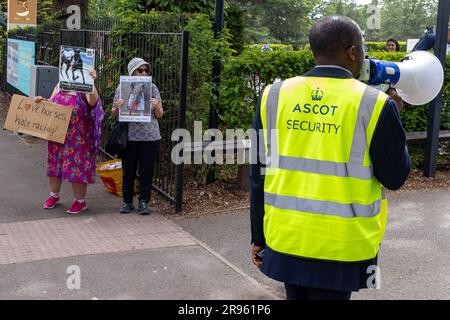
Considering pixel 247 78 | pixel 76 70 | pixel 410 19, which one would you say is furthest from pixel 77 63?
pixel 410 19

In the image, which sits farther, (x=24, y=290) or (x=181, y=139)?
(x=181, y=139)

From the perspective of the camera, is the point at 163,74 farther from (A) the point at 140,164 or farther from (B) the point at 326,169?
(B) the point at 326,169

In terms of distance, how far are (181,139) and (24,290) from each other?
113 inches

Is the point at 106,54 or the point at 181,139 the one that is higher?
the point at 106,54

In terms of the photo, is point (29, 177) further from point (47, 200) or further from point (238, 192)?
point (238, 192)

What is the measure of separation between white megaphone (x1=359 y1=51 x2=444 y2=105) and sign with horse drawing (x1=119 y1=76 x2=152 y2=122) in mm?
3837

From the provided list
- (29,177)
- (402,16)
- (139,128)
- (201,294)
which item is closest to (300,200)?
(201,294)

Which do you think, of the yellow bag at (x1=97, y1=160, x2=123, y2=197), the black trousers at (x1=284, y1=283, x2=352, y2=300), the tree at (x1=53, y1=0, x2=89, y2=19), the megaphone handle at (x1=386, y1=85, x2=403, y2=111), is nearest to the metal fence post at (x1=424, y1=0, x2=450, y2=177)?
the yellow bag at (x1=97, y1=160, x2=123, y2=197)

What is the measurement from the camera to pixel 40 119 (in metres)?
6.96

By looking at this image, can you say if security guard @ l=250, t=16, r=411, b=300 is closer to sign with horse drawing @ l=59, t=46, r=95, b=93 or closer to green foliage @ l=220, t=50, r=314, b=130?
sign with horse drawing @ l=59, t=46, r=95, b=93

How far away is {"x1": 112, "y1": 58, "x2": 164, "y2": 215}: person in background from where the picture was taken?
22.4 feet

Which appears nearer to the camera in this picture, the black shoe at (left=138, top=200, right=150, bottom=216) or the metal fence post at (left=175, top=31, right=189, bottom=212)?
the metal fence post at (left=175, top=31, right=189, bottom=212)

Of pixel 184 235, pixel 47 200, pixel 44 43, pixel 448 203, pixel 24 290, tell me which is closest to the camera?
pixel 24 290

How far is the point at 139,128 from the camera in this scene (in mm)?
6824
